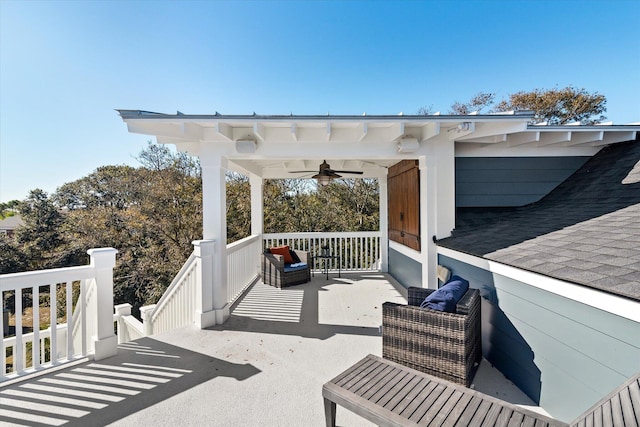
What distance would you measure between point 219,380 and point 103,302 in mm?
1555

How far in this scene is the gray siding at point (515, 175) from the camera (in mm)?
4438

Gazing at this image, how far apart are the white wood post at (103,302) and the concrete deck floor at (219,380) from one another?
0.14 m

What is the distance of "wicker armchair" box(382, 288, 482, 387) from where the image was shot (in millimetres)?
2346

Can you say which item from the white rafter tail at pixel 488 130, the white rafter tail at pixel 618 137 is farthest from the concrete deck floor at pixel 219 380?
the white rafter tail at pixel 618 137

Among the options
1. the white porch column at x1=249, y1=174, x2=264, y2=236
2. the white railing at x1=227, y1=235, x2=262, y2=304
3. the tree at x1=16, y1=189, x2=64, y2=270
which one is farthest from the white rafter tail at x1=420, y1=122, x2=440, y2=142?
the tree at x1=16, y1=189, x2=64, y2=270

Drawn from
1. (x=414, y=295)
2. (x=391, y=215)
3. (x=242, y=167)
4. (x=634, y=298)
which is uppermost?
(x=242, y=167)

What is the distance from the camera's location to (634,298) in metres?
1.43

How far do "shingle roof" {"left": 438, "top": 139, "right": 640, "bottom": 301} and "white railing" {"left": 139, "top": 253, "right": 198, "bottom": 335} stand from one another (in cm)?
365

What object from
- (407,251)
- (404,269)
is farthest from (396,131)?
(404,269)

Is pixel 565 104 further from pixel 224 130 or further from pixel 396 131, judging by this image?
pixel 224 130

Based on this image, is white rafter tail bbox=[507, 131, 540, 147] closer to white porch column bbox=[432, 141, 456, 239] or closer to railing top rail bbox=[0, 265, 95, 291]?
white porch column bbox=[432, 141, 456, 239]

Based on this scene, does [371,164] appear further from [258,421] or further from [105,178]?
[105,178]

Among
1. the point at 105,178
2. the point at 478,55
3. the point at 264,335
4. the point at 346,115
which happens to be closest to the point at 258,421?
the point at 264,335

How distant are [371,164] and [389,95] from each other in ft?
21.7
